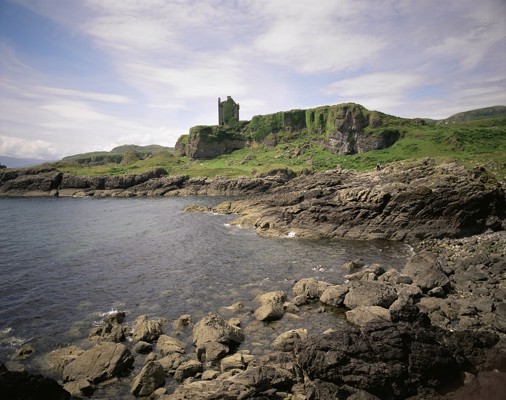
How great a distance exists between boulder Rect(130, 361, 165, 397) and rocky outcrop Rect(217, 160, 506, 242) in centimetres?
3762

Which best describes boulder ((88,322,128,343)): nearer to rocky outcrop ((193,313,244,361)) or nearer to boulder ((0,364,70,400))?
rocky outcrop ((193,313,244,361))

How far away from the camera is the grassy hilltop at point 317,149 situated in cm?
11775

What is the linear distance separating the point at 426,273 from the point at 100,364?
1080 inches

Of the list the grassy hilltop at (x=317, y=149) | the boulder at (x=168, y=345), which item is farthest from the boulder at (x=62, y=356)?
the grassy hilltop at (x=317, y=149)

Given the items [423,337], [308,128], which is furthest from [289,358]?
[308,128]

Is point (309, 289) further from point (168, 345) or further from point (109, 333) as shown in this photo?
point (109, 333)

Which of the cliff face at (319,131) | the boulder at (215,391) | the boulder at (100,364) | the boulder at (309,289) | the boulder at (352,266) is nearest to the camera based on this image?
the boulder at (215,391)

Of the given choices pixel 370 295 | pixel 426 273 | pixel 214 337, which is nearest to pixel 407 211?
pixel 426 273

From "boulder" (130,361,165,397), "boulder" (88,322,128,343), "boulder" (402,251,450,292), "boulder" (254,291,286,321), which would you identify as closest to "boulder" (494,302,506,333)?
"boulder" (402,251,450,292)

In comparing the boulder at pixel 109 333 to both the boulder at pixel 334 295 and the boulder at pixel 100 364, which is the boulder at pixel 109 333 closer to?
the boulder at pixel 100 364

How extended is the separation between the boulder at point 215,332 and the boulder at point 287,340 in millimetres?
2723

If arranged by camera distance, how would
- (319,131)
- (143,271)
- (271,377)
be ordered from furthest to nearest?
1. (319,131)
2. (143,271)
3. (271,377)

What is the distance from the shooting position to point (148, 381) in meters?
17.9

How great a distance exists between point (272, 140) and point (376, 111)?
58.4m
